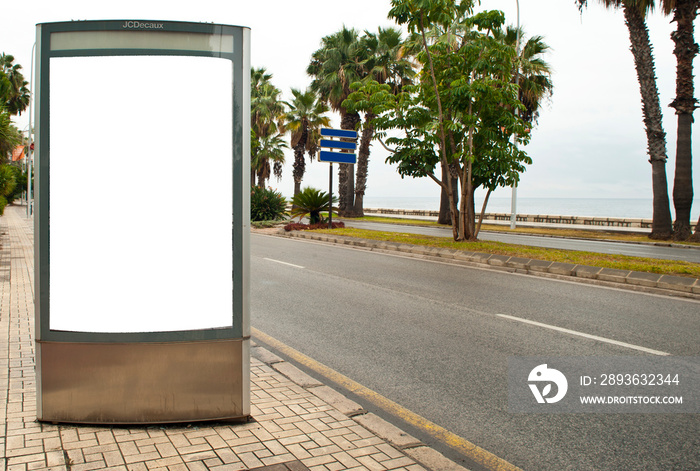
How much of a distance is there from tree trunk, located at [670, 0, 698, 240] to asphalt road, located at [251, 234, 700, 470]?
15045 mm

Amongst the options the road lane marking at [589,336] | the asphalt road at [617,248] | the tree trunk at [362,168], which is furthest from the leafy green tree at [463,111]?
the tree trunk at [362,168]

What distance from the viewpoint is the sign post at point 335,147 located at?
932 inches

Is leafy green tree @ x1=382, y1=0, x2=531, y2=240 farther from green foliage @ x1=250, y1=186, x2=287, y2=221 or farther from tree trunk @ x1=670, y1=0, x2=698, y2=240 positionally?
green foliage @ x1=250, y1=186, x2=287, y2=221

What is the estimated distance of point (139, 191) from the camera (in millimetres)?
3648

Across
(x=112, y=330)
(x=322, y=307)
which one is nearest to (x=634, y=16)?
(x=322, y=307)

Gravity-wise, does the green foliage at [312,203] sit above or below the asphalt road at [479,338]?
above

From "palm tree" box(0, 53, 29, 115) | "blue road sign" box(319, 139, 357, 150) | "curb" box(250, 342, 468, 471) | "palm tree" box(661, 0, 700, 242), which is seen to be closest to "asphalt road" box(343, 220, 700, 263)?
"palm tree" box(661, 0, 700, 242)

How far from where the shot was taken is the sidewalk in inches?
128

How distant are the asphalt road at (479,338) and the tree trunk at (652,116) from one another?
585 inches

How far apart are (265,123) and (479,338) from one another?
146 ft

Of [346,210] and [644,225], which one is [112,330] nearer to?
[644,225]

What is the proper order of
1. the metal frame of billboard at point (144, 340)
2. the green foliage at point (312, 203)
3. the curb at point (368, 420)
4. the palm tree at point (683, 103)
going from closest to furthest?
1. the curb at point (368, 420)
2. the metal frame of billboard at point (144, 340)
3. the palm tree at point (683, 103)
4. the green foliage at point (312, 203)
